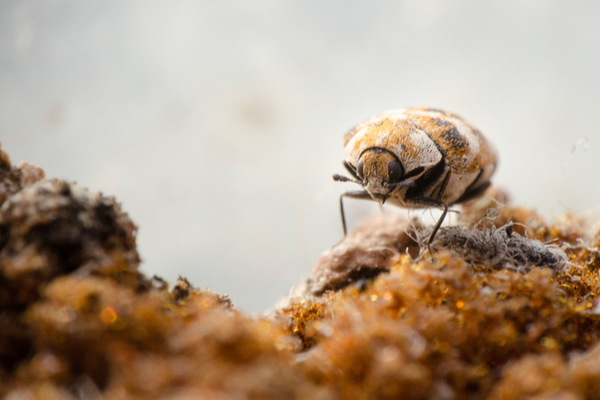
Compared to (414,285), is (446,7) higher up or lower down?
higher up

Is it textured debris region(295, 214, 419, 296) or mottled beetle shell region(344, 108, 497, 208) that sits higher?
mottled beetle shell region(344, 108, 497, 208)

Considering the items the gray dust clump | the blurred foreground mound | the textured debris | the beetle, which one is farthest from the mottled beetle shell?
Result: the blurred foreground mound

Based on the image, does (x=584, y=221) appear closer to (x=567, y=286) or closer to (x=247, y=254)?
(x=567, y=286)

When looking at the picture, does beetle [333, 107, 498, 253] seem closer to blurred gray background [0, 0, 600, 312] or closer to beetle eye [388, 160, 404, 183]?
beetle eye [388, 160, 404, 183]

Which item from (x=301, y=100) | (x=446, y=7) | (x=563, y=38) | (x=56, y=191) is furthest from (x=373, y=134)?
(x=563, y=38)

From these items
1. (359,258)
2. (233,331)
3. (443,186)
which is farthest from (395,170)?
(233,331)

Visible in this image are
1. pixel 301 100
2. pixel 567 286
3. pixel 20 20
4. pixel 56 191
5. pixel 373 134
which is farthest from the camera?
pixel 301 100

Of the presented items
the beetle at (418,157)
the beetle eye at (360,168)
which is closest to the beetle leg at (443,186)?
the beetle at (418,157)
